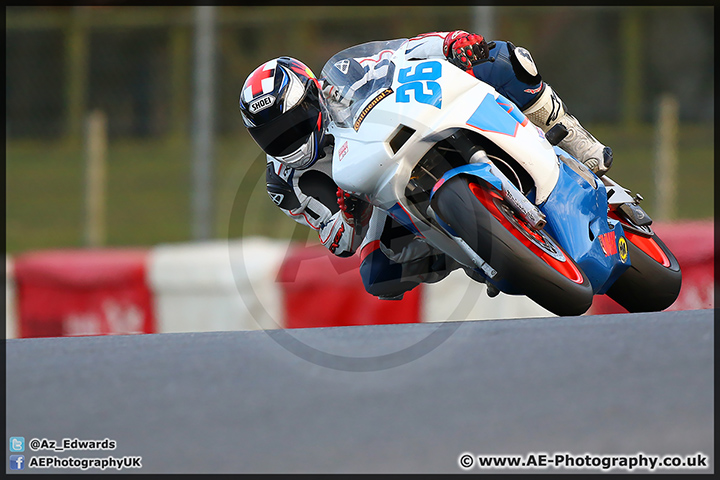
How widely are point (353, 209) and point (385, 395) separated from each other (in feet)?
4.90

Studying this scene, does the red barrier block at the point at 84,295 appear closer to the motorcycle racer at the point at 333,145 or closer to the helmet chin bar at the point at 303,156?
the motorcycle racer at the point at 333,145

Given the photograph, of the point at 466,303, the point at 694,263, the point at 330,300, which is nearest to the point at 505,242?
the point at 466,303

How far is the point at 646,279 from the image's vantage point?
3.52 metres

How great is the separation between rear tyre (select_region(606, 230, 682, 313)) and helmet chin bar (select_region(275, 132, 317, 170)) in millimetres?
1339

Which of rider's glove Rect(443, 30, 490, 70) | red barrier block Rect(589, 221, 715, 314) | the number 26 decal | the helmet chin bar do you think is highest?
rider's glove Rect(443, 30, 490, 70)

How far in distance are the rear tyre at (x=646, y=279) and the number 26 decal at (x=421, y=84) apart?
1.21 metres

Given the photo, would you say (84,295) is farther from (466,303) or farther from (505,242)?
(505,242)

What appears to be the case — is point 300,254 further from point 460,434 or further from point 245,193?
point 460,434

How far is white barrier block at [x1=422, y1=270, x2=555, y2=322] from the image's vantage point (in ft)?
17.6

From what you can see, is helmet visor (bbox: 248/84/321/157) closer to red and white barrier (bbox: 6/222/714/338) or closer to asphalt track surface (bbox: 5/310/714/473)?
asphalt track surface (bbox: 5/310/714/473)

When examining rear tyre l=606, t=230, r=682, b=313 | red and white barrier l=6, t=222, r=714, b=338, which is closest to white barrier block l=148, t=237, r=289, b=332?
red and white barrier l=6, t=222, r=714, b=338

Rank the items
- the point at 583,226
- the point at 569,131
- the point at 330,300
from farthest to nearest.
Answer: the point at 330,300 → the point at 569,131 → the point at 583,226
